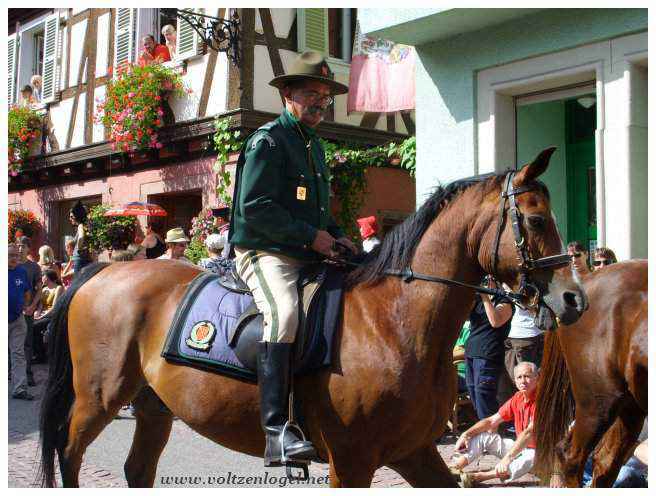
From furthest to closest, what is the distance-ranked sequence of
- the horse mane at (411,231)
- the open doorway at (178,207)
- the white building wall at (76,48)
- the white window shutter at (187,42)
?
the white building wall at (76,48), the open doorway at (178,207), the white window shutter at (187,42), the horse mane at (411,231)

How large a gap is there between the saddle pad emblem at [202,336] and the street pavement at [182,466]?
1.66 metres

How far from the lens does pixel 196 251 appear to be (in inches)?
485

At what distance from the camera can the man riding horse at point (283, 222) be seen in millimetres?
3535

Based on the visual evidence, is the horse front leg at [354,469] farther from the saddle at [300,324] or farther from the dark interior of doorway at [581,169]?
the dark interior of doorway at [581,169]

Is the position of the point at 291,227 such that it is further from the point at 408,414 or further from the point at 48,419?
the point at 48,419

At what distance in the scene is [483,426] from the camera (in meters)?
6.00

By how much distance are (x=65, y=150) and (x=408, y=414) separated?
14.7 meters

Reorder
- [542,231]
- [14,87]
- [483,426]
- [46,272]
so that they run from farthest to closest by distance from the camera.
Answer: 1. [14,87]
2. [46,272]
3. [483,426]
4. [542,231]

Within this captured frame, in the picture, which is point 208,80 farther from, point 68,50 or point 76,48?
point 68,50

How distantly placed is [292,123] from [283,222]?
1.95 feet

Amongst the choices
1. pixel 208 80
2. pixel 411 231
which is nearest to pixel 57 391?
pixel 411 231

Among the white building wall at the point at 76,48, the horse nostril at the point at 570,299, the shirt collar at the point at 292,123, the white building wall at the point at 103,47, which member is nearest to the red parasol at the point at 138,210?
the white building wall at the point at 103,47

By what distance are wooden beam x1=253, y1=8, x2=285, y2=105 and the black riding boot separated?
10169 millimetres
